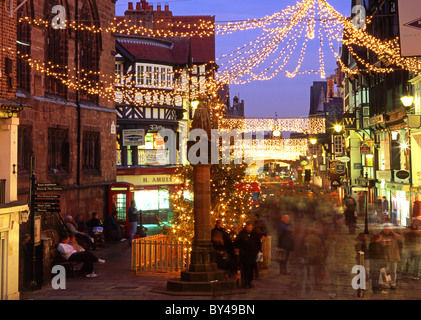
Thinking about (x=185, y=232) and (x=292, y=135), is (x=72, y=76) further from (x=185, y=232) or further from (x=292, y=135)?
(x=292, y=135)

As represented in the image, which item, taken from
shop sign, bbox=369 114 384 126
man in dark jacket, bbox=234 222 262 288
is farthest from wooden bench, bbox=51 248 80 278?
shop sign, bbox=369 114 384 126

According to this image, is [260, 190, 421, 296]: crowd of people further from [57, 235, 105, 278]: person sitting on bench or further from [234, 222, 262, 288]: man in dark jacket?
[57, 235, 105, 278]: person sitting on bench

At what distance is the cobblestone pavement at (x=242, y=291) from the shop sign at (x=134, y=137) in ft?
61.6

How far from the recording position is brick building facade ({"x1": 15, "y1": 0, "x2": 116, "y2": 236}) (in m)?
22.9

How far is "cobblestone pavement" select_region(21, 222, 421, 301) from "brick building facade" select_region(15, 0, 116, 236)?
5025 millimetres

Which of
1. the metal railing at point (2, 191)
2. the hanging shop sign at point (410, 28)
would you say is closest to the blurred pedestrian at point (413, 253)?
the hanging shop sign at point (410, 28)

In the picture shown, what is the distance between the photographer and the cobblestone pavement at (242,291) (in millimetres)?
14492

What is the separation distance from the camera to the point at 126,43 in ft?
136

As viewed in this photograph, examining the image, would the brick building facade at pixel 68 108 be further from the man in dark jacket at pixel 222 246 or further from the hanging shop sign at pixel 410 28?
the hanging shop sign at pixel 410 28

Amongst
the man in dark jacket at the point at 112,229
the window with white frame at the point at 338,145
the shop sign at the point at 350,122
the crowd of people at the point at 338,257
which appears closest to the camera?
the crowd of people at the point at 338,257

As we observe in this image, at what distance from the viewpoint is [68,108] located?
26250 mm

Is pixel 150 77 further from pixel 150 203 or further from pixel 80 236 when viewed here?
pixel 80 236

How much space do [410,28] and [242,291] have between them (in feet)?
Result: 23.9

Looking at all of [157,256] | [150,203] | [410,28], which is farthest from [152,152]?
[410,28]
